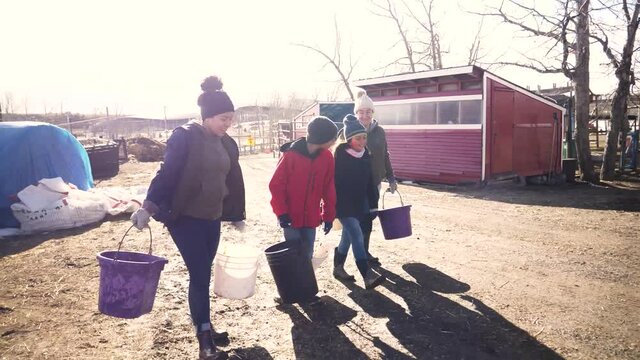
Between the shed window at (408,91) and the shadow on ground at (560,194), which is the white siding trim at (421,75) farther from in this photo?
the shadow on ground at (560,194)

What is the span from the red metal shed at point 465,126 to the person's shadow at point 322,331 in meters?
9.06

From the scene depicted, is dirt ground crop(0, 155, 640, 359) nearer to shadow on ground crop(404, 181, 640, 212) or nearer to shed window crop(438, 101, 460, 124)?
shadow on ground crop(404, 181, 640, 212)

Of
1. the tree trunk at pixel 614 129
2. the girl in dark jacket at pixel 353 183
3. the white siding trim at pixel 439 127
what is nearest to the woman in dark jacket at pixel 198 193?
the girl in dark jacket at pixel 353 183

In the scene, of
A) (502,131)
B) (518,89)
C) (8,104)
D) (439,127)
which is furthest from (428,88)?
(8,104)

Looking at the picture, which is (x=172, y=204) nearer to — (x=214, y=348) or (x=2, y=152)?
(x=214, y=348)

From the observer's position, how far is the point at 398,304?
13.3 ft

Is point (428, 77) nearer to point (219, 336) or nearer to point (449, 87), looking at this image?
point (449, 87)

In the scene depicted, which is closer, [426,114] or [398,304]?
[398,304]

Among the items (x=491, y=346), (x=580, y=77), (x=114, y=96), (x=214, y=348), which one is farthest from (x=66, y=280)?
(x=114, y=96)

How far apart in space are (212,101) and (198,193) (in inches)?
26.3

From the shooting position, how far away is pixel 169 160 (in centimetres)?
287

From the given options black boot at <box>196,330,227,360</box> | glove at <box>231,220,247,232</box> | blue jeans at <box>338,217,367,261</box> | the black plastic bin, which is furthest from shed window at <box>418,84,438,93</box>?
black boot at <box>196,330,227,360</box>

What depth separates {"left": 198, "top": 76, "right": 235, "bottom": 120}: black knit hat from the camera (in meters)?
3.03

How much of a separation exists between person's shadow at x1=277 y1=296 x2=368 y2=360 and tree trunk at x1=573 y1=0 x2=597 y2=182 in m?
12.2
